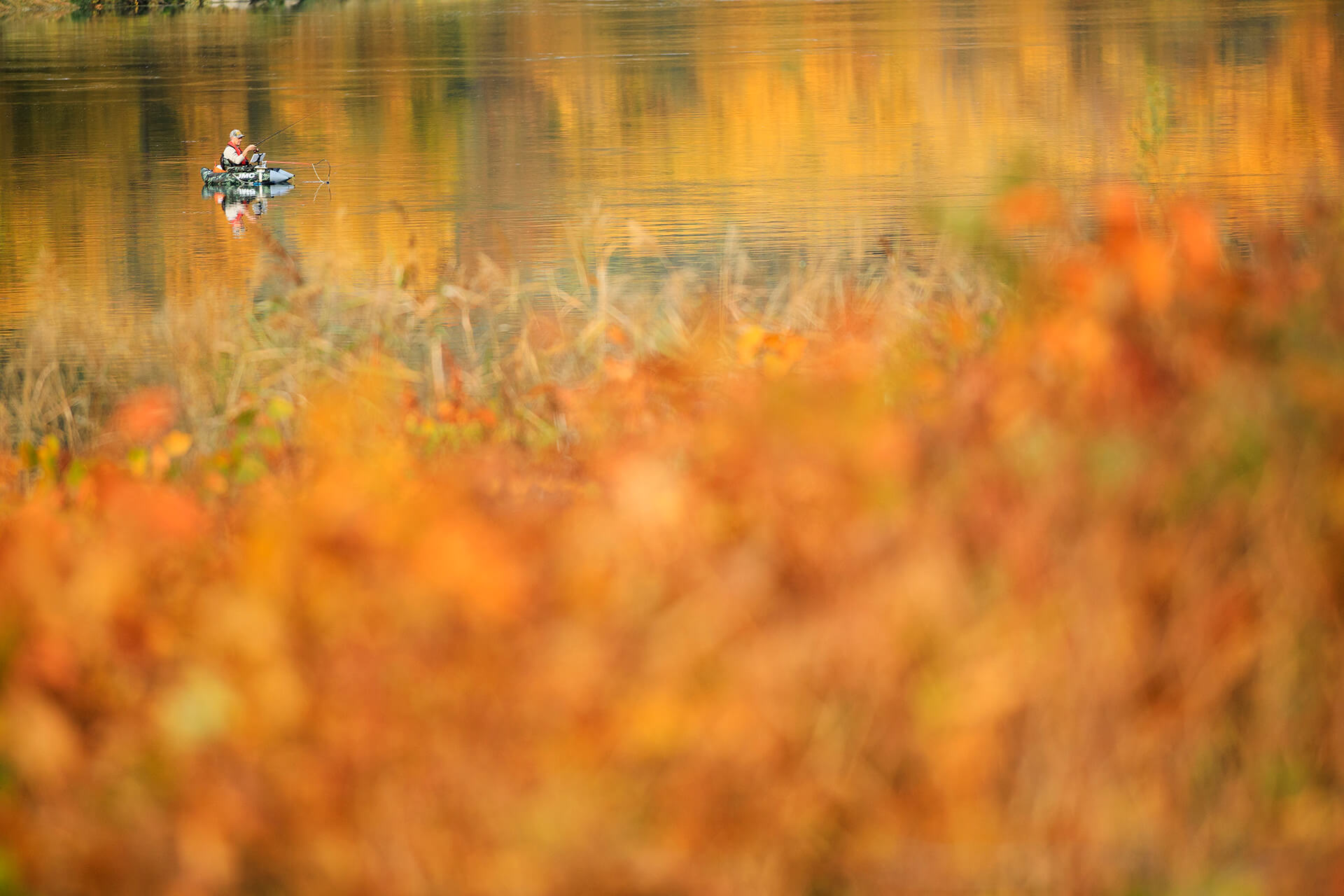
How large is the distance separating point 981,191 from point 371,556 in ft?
55.8

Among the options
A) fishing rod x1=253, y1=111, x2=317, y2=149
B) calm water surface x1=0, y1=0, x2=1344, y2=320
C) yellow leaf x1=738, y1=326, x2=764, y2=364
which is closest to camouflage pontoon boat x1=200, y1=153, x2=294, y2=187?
calm water surface x1=0, y1=0, x2=1344, y2=320

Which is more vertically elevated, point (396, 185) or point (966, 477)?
point (396, 185)

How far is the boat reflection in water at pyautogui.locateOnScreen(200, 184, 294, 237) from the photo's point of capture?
2158cm

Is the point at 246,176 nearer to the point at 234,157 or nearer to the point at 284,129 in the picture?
the point at 234,157

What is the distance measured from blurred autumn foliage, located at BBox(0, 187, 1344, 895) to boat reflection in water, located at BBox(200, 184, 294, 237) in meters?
18.2

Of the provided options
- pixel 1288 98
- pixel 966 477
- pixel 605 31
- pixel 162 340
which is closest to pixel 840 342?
pixel 966 477

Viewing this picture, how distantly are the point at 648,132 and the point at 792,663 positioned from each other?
25706mm

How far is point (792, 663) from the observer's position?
321 centimetres

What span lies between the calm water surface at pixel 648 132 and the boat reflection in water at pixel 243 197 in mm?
150

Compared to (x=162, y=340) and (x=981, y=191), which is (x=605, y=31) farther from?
(x=162, y=340)

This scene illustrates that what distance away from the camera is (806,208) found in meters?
19.6

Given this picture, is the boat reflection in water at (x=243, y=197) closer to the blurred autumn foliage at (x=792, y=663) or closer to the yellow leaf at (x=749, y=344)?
the yellow leaf at (x=749, y=344)

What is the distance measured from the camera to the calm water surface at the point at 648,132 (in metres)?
18.2

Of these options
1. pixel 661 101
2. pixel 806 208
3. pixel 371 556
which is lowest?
pixel 371 556
